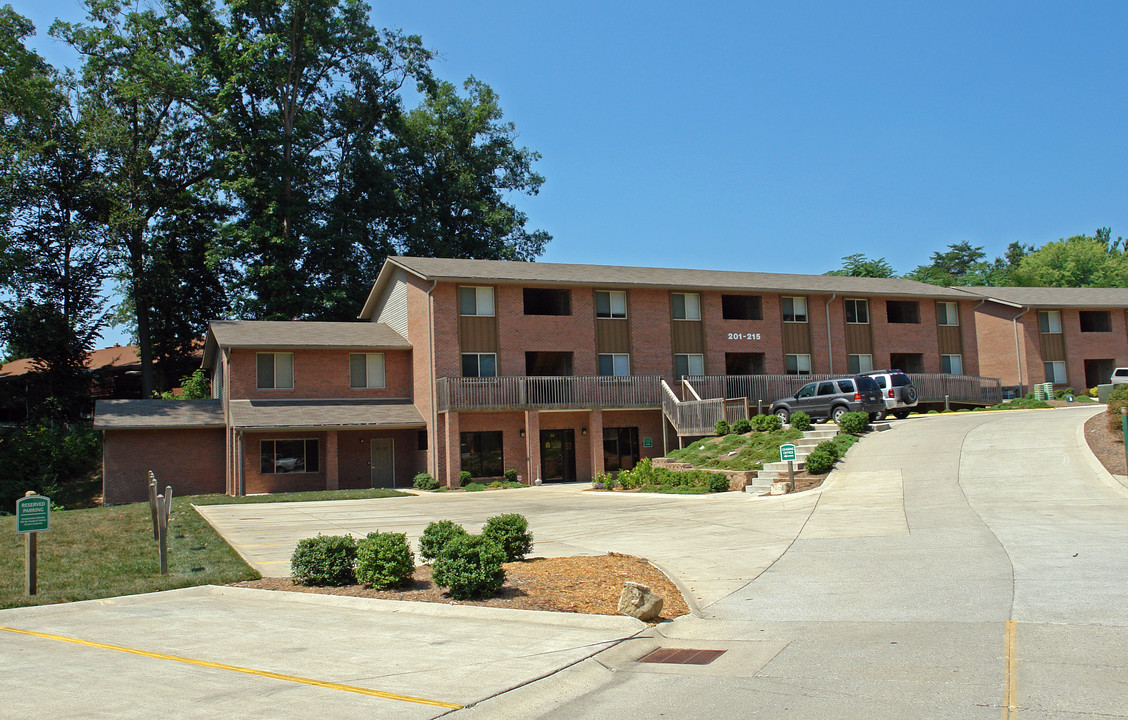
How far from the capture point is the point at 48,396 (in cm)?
4334

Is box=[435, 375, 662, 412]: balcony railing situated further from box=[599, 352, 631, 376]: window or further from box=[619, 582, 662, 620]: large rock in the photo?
box=[619, 582, 662, 620]: large rock

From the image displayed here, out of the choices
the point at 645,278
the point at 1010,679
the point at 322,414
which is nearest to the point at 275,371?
the point at 322,414

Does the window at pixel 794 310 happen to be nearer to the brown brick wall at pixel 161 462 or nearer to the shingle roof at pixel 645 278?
the shingle roof at pixel 645 278

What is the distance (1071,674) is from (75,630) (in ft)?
30.4

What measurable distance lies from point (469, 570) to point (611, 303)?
88.9 ft

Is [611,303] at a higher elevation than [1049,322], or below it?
higher

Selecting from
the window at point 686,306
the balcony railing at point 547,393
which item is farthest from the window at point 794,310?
the balcony railing at point 547,393

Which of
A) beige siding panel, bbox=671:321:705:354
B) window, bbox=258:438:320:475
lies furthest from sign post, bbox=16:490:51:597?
beige siding panel, bbox=671:321:705:354

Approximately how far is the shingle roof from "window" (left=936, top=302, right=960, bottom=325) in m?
0.66

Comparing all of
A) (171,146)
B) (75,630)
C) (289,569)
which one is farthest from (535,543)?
(171,146)

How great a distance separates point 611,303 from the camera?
36438mm

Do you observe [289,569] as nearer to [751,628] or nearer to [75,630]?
[75,630]

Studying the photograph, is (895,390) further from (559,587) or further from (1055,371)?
(559,587)

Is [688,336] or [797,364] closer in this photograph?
[688,336]
